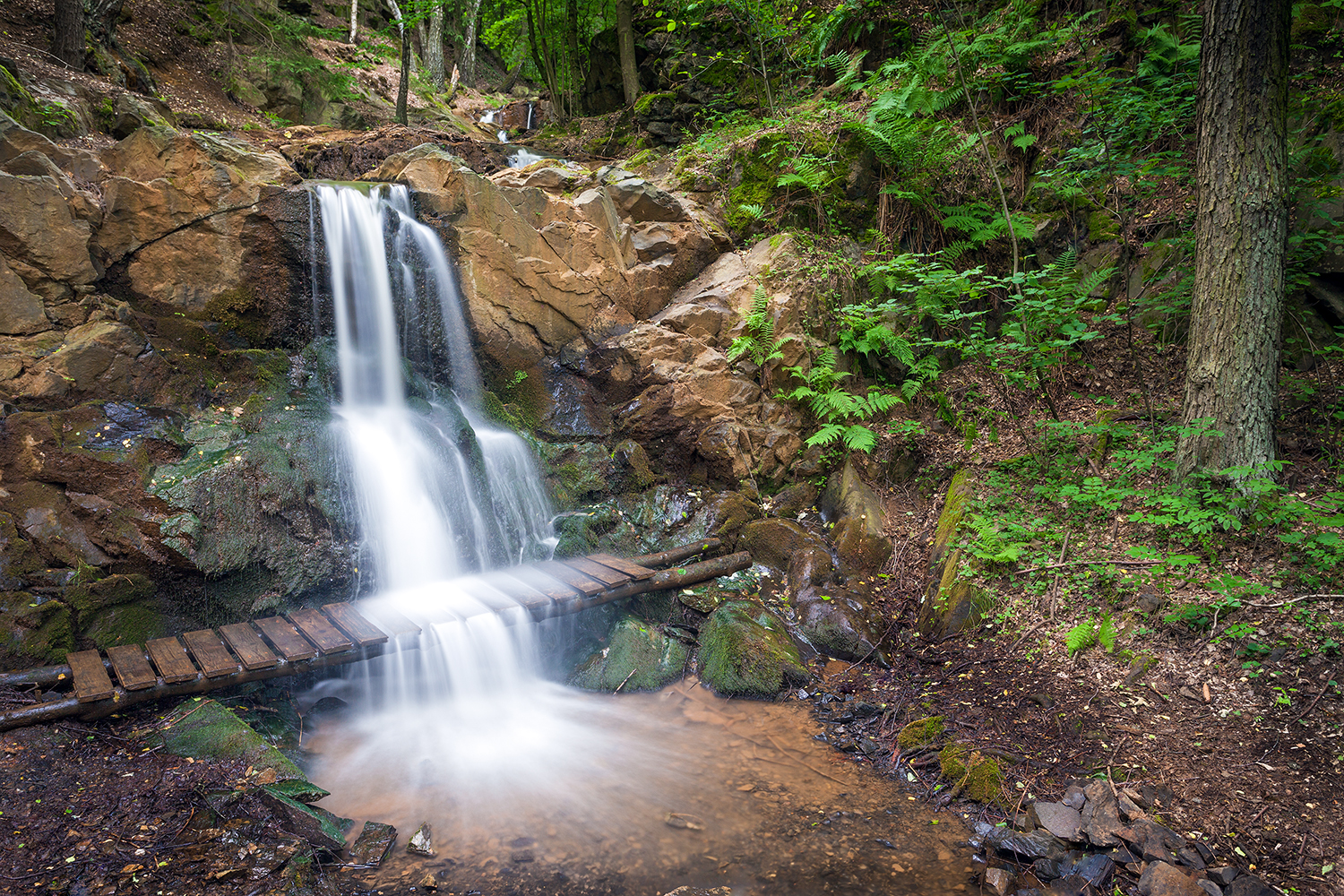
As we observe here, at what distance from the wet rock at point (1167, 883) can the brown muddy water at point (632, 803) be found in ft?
2.69

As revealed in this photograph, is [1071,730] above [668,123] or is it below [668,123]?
below

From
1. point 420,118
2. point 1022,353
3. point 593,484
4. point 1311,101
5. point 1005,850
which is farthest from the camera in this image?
point 420,118

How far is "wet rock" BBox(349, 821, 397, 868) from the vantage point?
3.57 metres

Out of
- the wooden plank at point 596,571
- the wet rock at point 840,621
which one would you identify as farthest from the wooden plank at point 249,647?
the wet rock at point 840,621

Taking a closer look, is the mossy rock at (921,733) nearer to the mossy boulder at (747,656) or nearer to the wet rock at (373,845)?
the mossy boulder at (747,656)

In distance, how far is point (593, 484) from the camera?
738 cm

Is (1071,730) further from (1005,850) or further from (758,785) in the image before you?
(758,785)

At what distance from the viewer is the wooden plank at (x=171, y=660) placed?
13.8 feet

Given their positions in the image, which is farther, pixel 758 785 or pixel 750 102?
pixel 750 102

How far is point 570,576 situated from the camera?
6.19 m

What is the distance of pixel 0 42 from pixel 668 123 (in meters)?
8.06

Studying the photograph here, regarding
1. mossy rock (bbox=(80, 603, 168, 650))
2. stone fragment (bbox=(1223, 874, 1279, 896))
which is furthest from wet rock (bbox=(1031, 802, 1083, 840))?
mossy rock (bbox=(80, 603, 168, 650))

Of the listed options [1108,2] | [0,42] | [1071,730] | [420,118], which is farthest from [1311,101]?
[420,118]

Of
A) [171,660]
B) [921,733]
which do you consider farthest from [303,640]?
[921,733]
